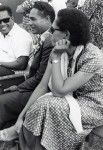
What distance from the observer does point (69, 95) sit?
3.36 m

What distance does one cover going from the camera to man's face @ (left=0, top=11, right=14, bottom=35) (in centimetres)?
485

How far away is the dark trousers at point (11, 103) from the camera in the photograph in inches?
160

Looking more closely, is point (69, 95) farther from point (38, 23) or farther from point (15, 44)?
point (15, 44)

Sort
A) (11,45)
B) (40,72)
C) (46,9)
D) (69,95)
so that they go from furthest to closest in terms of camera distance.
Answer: (11,45)
(46,9)
(40,72)
(69,95)

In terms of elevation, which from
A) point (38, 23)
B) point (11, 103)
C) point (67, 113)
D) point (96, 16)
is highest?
point (38, 23)

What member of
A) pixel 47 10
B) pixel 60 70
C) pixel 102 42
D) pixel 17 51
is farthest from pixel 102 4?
pixel 60 70

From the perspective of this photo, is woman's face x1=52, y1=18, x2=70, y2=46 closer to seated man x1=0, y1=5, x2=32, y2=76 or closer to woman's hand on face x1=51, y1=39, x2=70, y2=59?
woman's hand on face x1=51, y1=39, x2=70, y2=59

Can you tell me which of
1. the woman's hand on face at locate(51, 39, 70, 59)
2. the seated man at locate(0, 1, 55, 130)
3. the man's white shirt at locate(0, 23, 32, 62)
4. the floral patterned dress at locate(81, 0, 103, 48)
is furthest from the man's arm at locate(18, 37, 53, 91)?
the floral patterned dress at locate(81, 0, 103, 48)

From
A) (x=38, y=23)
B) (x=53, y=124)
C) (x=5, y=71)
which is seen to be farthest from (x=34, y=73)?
(x=53, y=124)

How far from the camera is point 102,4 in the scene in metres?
4.64

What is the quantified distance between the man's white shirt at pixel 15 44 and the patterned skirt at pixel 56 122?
Result: 1485mm

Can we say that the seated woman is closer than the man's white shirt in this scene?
Yes

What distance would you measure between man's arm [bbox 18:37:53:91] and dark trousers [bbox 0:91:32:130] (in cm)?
7

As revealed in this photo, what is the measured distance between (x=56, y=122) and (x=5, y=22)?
2088mm
